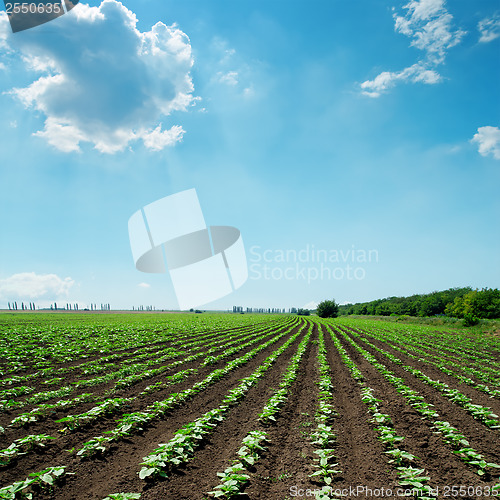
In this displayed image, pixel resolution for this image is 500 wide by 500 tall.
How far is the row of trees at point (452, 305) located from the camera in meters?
65.2

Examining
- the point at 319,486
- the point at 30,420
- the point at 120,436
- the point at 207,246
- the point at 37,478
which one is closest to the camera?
the point at 37,478

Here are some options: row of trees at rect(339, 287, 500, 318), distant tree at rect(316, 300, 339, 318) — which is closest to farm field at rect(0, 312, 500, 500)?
row of trees at rect(339, 287, 500, 318)

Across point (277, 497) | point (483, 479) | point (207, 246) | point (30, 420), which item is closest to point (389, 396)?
point (483, 479)

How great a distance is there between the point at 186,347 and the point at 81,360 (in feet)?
22.4

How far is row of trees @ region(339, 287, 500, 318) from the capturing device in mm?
65188

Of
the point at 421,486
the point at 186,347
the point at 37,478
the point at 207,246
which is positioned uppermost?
the point at 207,246

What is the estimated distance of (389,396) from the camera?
9414 millimetres

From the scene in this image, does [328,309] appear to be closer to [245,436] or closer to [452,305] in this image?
[452,305]

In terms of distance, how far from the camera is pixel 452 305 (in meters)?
80.8

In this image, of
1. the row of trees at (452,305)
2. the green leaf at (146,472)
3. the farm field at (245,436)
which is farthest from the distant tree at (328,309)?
the green leaf at (146,472)

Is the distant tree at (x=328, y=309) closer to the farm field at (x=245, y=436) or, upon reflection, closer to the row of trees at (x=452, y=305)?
the row of trees at (x=452, y=305)

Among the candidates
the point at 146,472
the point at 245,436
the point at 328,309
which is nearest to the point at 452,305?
the point at 328,309

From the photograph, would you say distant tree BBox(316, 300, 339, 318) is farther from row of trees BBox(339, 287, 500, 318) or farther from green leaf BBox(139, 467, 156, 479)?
green leaf BBox(139, 467, 156, 479)

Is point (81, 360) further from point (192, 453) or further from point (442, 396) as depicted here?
point (442, 396)
